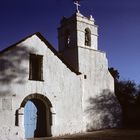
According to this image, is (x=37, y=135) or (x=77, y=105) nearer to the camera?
(x=37, y=135)

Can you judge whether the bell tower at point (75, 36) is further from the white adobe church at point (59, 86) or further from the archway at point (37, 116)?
the archway at point (37, 116)

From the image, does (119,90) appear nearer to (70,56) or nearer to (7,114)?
(70,56)

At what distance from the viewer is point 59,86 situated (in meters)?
18.7

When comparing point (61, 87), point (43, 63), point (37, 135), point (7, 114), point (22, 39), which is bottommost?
point (37, 135)

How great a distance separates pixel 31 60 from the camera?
703 inches

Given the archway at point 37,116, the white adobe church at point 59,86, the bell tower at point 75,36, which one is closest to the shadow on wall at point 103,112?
the white adobe church at point 59,86

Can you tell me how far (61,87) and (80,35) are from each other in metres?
4.85

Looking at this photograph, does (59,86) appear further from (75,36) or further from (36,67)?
(75,36)

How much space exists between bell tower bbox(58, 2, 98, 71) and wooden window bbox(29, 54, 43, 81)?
3697 mm

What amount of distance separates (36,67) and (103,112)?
680cm

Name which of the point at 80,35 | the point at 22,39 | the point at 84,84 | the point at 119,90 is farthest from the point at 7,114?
the point at 119,90

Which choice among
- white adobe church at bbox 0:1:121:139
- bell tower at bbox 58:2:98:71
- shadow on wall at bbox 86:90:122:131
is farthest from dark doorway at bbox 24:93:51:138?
bell tower at bbox 58:2:98:71

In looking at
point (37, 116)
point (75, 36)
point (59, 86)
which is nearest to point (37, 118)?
point (37, 116)

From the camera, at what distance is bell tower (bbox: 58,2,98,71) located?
21.5 meters
